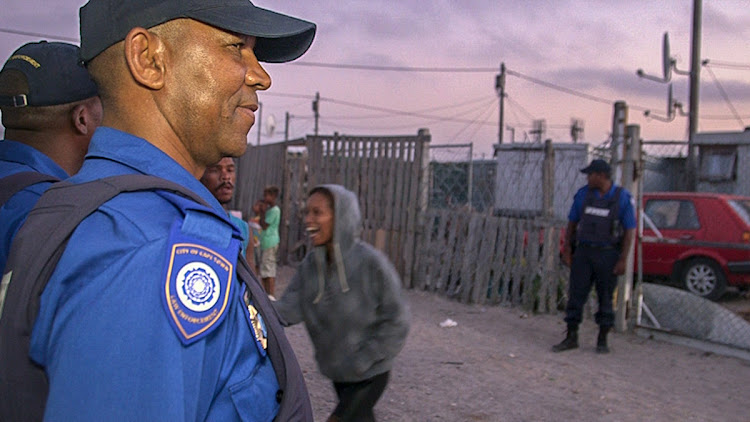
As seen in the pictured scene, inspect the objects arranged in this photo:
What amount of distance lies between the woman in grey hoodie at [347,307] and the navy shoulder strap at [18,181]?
1.48 metres

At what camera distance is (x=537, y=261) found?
8164mm

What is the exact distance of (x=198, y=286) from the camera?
930 mm

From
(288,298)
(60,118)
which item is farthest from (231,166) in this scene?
(60,118)

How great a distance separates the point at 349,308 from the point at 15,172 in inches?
64.6

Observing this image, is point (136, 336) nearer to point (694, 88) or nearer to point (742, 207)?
point (742, 207)

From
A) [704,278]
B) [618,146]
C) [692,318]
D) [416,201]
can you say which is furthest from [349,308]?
[704,278]

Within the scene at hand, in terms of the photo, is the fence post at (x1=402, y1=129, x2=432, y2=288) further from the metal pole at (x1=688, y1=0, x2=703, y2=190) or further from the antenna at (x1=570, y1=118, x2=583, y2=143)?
the antenna at (x1=570, y1=118, x2=583, y2=143)

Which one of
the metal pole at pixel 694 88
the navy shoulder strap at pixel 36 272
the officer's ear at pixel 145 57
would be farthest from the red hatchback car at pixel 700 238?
the navy shoulder strap at pixel 36 272

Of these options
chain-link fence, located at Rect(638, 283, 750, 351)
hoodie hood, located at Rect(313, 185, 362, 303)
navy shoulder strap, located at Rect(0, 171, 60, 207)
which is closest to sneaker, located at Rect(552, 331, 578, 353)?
chain-link fence, located at Rect(638, 283, 750, 351)

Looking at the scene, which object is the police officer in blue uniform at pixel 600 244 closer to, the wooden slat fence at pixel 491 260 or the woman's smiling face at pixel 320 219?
the wooden slat fence at pixel 491 260

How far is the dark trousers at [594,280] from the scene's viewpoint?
21.0 ft

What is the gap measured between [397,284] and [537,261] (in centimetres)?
536

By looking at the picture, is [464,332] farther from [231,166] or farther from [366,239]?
[231,166]

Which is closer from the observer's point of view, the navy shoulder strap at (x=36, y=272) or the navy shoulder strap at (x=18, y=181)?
the navy shoulder strap at (x=36, y=272)
